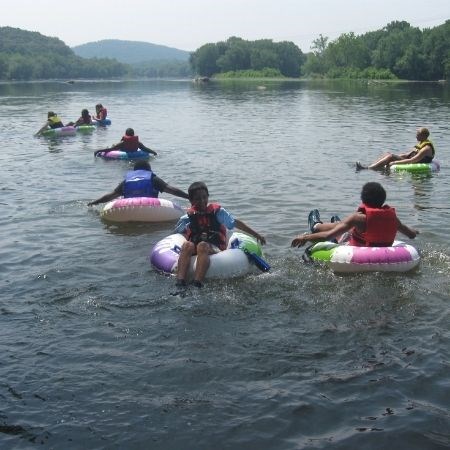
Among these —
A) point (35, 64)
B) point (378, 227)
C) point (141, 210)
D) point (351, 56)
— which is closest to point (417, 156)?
point (141, 210)

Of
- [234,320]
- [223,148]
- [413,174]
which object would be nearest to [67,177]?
[223,148]

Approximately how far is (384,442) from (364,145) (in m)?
17.4

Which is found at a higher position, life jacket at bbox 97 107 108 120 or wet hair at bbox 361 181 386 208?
life jacket at bbox 97 107 108 120

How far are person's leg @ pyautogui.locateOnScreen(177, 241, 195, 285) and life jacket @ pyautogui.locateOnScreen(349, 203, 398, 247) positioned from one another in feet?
7.53

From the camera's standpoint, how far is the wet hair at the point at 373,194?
810 cm

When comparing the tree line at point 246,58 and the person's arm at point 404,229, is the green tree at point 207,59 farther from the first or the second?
the person's arm at point 404,229

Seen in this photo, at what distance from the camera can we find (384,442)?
4.74 meters

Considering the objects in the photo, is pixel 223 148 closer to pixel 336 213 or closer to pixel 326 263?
pixel 336 213

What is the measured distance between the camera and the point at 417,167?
15.6 meters

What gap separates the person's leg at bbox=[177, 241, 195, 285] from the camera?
779cm

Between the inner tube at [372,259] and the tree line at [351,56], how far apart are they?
8522cm

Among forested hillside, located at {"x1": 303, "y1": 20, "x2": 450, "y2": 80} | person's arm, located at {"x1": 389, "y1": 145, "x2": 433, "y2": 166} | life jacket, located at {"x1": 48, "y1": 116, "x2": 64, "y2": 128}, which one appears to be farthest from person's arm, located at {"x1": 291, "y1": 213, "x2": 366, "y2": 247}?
forested hillside, located at {"x1": 303, "y1": 20, "x2": 450, "y2": 80}

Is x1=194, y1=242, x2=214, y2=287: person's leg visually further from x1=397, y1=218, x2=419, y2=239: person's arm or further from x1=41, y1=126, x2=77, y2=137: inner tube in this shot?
x1=41, y1=126, x2=77, y2=137: inner tube

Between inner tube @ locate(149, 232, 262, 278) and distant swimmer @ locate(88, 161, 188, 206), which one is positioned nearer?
inner tube @ locate(149, 232, 262, 278)
